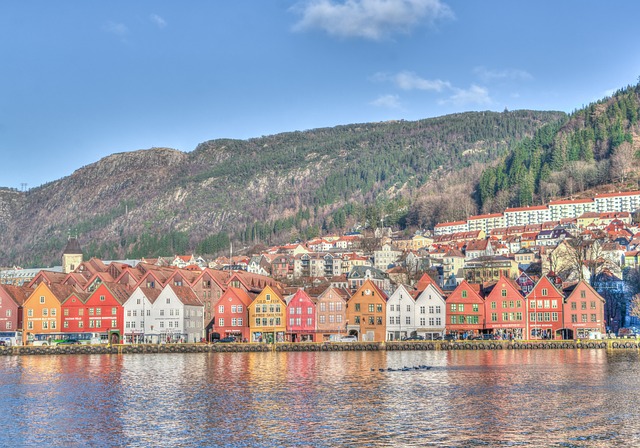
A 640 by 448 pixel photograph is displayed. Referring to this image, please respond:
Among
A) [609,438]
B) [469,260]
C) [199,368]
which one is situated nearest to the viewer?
[609,438]

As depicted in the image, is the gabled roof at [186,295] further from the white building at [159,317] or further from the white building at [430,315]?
the white building at [430,315]

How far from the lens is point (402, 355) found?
307 ft

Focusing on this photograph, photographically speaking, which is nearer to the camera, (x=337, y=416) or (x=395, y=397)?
(x=337, y=416)

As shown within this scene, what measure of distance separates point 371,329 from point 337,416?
64.4 meters

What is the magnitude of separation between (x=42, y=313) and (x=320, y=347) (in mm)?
38606

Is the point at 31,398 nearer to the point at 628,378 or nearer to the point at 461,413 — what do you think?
the point at 461,413

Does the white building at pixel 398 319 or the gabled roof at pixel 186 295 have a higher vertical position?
the gabled roof at pixel 186 295

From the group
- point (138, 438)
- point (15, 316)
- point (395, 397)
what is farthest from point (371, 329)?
point (138, 438)

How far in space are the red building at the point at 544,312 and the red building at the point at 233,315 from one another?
3600 cm

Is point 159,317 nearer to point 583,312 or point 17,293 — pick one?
point 17,293

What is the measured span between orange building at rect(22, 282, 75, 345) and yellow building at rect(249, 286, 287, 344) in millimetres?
25795

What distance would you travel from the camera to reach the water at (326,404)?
4025 centimetres

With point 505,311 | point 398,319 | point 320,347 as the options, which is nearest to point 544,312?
point 505,311

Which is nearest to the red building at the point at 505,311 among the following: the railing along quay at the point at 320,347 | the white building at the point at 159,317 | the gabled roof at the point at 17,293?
the railing along quay at the point at 320,347
